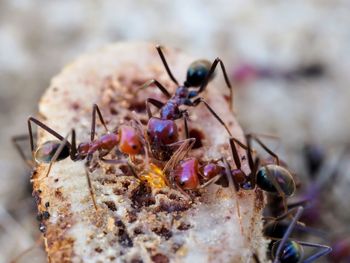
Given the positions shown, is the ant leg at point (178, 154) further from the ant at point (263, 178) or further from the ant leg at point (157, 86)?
the ant leg at point (157, 86)

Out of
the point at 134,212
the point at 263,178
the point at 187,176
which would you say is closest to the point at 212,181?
the point at 187,176

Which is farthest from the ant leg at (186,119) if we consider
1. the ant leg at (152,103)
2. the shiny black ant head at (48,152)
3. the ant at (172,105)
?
the shiny black ant head at (48,152)

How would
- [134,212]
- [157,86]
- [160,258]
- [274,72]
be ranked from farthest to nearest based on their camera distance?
[274,72], [157,86], [134,212], [160,258]

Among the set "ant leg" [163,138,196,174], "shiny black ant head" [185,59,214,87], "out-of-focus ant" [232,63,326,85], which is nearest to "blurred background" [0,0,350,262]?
"out-of-focus ant" [232,63,326,85]

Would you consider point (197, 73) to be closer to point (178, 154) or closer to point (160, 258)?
point (178, 154)

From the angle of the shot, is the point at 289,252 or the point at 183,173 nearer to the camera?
the point at 183,173

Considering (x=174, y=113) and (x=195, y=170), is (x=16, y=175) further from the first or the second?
(x=195, y=170)

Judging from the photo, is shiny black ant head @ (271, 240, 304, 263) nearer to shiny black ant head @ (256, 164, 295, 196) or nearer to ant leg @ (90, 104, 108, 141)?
shiny black ant head @ (256, 164, 295, 196)
